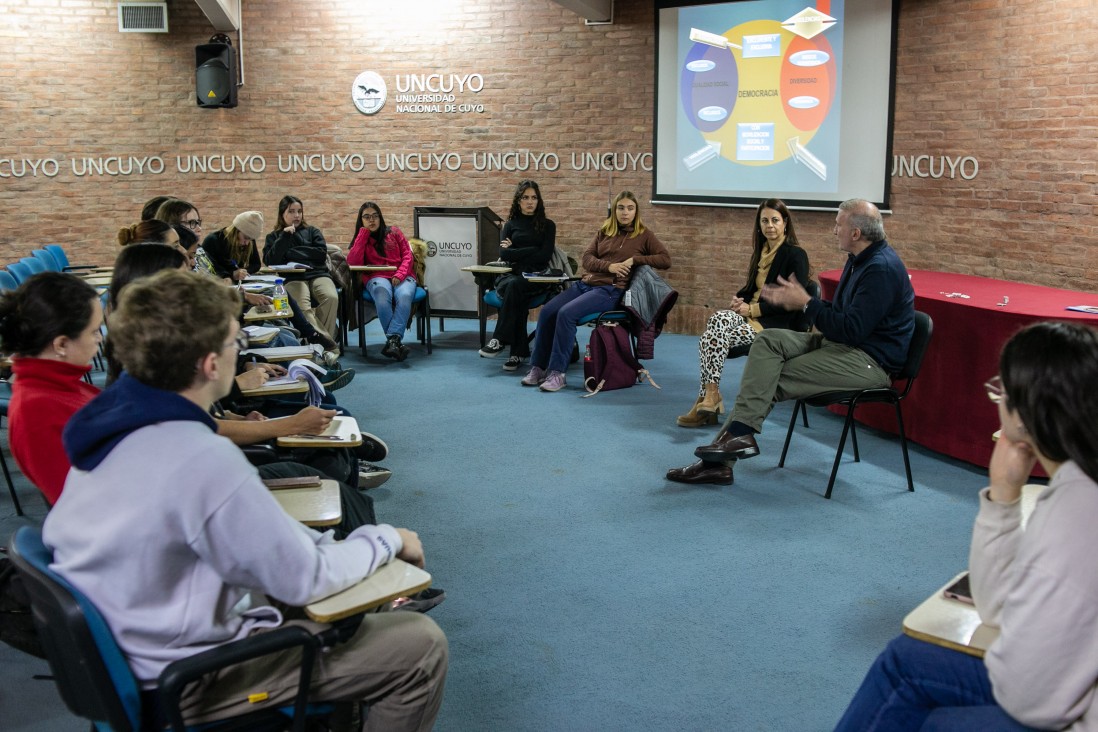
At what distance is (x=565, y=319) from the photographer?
22.3ft

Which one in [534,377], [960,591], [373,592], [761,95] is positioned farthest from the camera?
[761,95]

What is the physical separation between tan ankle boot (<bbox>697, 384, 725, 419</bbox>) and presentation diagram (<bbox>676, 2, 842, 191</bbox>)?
121 inches

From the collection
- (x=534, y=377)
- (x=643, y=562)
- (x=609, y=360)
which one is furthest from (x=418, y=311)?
(x=643, y=562)

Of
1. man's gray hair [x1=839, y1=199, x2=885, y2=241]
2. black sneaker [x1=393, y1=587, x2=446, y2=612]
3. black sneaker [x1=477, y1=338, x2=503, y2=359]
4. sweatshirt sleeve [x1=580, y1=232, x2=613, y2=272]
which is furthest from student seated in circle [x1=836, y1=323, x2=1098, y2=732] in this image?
black sneaker [x1=477, y1=338, x2=503, y2=359]

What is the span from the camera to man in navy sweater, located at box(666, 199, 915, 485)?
14.8 ft

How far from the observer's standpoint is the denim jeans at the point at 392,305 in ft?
25.5

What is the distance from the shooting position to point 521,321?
747 centimetres

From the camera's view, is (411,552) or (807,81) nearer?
(411,552)

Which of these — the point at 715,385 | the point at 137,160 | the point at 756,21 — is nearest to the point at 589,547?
the point at 715,385

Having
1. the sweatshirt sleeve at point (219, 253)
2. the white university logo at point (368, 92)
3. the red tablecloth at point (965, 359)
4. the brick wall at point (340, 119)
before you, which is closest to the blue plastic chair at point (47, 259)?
the sweatshirt sleeve at point (219, 253)

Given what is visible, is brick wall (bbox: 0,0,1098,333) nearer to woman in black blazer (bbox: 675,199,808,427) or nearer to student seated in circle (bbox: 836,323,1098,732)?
woman in black blazer (bbox: 675,199,808,427)

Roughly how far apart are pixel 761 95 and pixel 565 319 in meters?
2.87

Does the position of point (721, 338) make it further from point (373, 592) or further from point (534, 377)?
point (373, 592)

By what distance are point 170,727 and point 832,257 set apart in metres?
7.24
